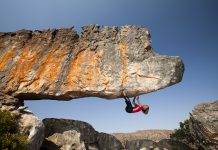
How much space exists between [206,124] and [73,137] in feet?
34.8

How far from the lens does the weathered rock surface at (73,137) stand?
65.1 ft

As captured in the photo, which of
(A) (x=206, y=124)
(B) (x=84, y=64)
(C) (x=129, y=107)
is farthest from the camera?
(A) (x=206, y=124)

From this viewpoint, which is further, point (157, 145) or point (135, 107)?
point (157, 145)

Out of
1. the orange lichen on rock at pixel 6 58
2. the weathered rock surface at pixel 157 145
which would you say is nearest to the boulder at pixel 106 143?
the weathered rock surface at pixel 157 145

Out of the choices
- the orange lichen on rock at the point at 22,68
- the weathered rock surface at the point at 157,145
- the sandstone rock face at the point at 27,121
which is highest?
the orange lichen on rock at the point at 22,68

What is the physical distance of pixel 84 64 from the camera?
20.3m

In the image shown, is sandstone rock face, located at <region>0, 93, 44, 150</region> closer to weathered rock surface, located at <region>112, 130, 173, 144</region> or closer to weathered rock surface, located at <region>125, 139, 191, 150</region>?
weathered rock surface, located at <region>125, 139, 191, 150</region>

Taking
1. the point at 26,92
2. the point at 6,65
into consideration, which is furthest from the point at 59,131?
the point at 6,65

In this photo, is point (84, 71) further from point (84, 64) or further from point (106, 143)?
point (106, 143)

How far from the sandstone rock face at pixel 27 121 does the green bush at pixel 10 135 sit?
0.68m

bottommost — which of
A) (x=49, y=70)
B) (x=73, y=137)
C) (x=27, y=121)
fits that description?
(x=73, y=137)

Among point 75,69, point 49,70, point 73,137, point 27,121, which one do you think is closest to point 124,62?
point 75,69

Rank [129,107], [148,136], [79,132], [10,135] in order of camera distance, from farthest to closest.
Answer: [148,136] < [79,132] < [129,107] < [10,135]

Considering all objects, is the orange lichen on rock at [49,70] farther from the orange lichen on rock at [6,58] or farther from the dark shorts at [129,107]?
the dark shorts at [129,107]
